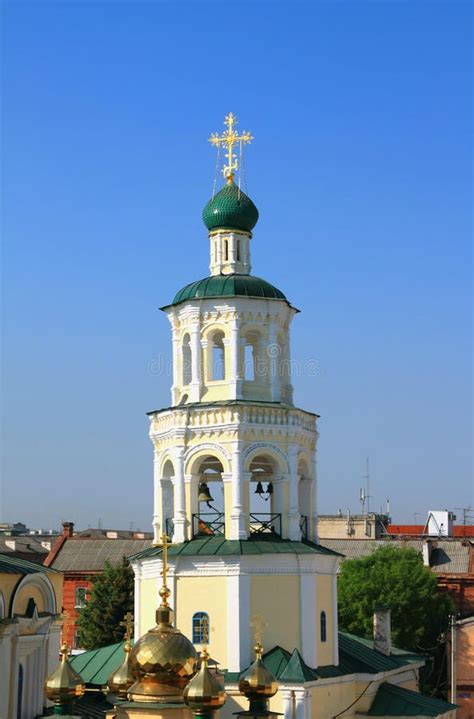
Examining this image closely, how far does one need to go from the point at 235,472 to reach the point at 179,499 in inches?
58.9

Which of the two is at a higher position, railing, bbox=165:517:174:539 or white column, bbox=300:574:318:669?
railing, bbox=165:517:174:539

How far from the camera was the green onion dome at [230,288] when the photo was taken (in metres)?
28.8

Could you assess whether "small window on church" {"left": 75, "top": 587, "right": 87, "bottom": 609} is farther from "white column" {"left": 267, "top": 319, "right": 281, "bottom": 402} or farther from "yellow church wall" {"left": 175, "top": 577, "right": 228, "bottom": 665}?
"yellow church wall" {"left": 175, "top": 577, "right": 228, "bottom": 665}

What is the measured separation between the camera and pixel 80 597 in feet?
179

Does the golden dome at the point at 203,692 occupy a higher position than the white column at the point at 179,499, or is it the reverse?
the white column at the point at 179,499

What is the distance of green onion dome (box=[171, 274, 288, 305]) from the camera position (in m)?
28.8

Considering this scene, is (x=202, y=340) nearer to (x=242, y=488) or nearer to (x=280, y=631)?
(x=242, y=488)

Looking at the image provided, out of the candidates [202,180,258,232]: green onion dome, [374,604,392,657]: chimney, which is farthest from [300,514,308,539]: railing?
[202,180,258,232]: green onion dome

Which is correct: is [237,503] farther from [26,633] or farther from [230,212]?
[230,212]

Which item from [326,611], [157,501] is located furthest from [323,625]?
[157,501]

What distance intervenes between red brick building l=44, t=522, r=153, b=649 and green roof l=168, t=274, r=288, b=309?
27.1 metres

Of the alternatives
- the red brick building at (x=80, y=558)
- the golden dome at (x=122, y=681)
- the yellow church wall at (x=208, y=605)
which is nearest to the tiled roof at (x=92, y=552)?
the red brick building at (x=80, y=558)

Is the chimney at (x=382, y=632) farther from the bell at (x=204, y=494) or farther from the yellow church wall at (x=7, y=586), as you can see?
the yellow church wall at (x=7, y=586)

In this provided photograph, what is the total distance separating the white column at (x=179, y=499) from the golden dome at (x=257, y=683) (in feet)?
15.6
